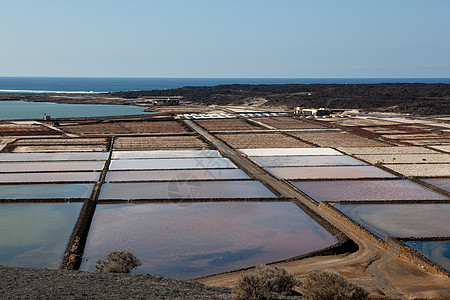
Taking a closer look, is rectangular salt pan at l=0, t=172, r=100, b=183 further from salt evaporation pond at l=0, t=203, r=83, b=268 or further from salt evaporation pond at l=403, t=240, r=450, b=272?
salt evaporation pond at l=403, t=240, r=450, b=272

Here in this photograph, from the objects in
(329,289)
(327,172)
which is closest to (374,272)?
(329,289)

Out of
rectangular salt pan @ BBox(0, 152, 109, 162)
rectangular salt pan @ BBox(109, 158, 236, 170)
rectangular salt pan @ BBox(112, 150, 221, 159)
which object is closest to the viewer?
rectangular salt pan @ BBox(109, 158, 236, 170)

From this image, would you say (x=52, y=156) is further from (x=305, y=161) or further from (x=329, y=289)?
(x=329, y=289)

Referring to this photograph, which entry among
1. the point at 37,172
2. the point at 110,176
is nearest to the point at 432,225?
the point at 110,176

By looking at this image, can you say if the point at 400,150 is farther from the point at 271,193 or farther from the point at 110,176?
the point at 110,176

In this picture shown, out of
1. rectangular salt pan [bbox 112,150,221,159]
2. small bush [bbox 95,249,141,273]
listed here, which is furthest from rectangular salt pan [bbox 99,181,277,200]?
small bush [bbox 95,249,141,273]

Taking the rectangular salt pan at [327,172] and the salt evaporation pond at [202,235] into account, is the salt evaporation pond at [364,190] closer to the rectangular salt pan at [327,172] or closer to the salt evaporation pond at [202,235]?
the rectangular salt pan at [327,172]
